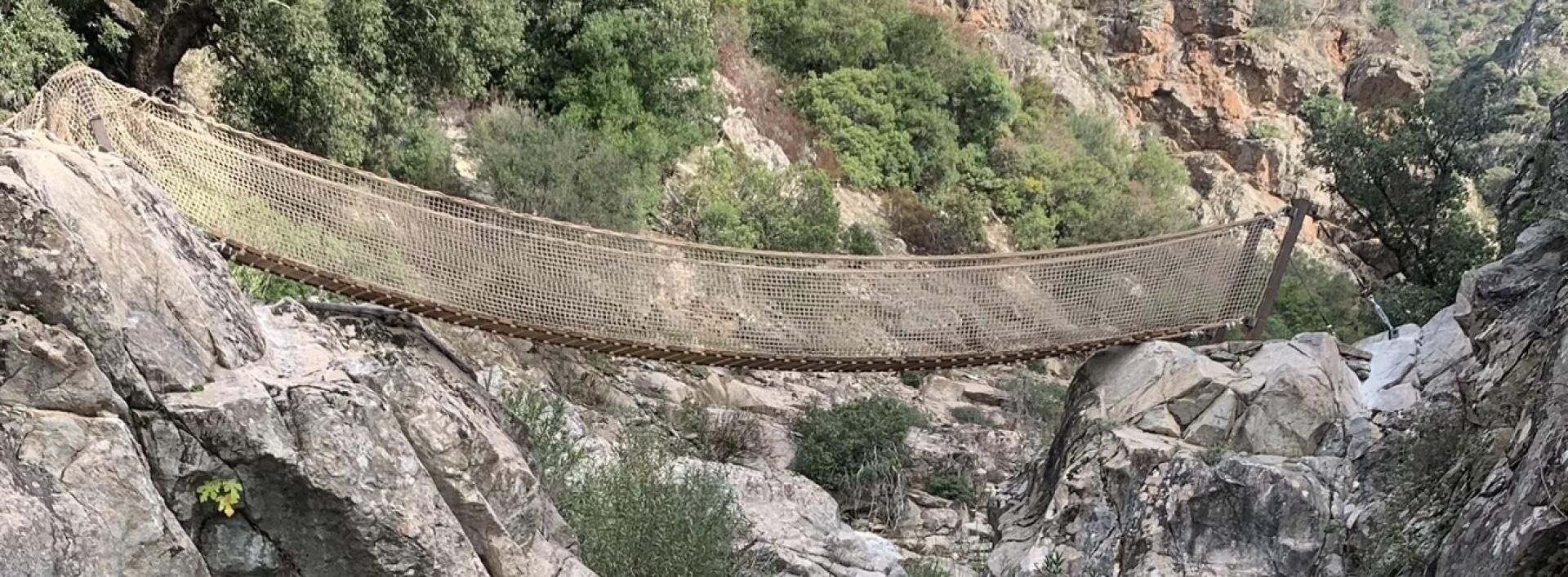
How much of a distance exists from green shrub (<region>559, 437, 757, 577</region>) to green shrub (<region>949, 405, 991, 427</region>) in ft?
15.2

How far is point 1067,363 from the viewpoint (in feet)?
40.4

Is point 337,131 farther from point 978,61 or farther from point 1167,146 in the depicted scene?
point 1167,146

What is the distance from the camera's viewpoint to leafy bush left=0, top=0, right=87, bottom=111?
17.6ft

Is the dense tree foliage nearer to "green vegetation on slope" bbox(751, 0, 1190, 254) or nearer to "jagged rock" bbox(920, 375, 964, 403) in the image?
"jagged rock" bbox(920, 375, 964, 403)

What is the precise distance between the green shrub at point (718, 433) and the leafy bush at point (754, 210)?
10.0ft

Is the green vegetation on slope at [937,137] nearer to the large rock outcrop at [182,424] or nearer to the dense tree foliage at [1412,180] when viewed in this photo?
the dense tree foliage at [1412,180]

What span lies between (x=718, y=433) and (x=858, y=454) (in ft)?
3.23

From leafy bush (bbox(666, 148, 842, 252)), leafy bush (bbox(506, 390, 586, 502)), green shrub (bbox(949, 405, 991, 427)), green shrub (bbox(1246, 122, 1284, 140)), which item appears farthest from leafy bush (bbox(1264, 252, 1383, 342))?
leafy bush (bbox(506, 390, 586, 502))

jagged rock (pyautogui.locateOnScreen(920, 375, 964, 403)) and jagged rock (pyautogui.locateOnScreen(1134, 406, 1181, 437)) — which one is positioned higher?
jagged rock (pyautogui.locateOnScreen(920, 375, 964, 403))

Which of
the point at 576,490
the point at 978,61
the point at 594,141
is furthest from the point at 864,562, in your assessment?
the point at 978,61

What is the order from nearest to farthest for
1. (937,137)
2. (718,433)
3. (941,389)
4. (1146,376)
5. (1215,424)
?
(1215,424), (1146,376), (718,433), (941,389), (937,137)

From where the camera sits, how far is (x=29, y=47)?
18.2 ft

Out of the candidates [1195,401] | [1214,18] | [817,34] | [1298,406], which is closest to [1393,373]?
[1298,406]

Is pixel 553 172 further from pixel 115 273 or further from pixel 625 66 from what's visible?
pixel 115 273
